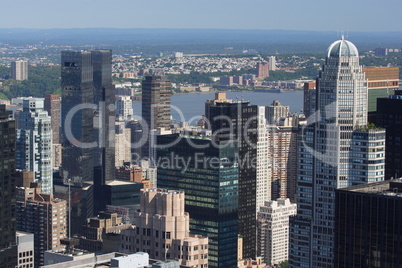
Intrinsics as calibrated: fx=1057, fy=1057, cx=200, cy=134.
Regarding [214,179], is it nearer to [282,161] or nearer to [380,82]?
[380,82]

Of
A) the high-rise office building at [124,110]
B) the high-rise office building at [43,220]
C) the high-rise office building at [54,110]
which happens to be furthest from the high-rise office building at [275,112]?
the high-rise office building at [43,220]

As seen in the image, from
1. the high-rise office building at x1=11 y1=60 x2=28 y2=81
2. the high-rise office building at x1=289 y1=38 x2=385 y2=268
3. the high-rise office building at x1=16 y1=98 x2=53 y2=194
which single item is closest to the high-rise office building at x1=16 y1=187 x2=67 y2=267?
the high-rise office building at x1=16 y1=98 x2=53 y2=194

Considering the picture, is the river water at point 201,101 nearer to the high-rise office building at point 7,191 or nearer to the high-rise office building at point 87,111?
the high-rise office building at point 87,111

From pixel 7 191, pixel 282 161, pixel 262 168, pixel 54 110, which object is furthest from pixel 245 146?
pixel 54 110

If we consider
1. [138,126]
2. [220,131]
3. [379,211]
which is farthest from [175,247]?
[138,126]

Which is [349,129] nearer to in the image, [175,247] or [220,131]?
[175,247]

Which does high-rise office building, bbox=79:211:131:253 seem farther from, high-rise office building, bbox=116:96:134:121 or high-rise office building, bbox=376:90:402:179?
high-rise office building, bbox=116:96:134:121
